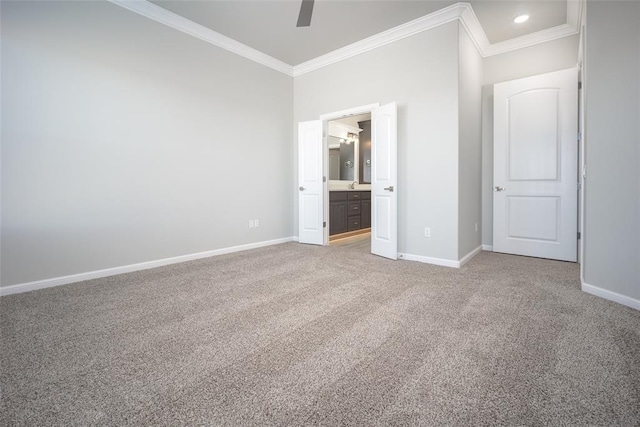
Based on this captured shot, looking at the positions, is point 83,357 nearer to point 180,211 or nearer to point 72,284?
point 72,284

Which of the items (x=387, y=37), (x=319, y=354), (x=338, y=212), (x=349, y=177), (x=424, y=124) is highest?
(x=387, y=37)

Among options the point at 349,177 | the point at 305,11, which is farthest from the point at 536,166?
the point at 349,177

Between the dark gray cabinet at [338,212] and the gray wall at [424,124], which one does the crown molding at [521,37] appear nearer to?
the gray wall at [424,124]

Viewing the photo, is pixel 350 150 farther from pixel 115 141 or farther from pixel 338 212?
pixel 115 141

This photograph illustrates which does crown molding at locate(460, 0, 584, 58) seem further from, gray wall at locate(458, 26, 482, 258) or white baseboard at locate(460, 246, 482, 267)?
white baseboard at locate(460, 246, 482, 267)

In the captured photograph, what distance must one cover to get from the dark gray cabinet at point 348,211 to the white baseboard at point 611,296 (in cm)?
375

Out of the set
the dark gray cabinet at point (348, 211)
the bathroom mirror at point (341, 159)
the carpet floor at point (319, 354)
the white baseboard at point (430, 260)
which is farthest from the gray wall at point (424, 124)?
the bathroom mirror at point (341, 159)

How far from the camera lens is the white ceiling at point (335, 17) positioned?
3.21 metres

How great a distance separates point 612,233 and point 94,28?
193 inches

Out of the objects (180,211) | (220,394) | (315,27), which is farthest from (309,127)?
(220,394)

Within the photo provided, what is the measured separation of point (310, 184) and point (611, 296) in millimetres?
3682

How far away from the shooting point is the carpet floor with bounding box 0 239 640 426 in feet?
3.77

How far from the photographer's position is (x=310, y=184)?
4.82m

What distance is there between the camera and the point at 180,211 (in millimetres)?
3602
